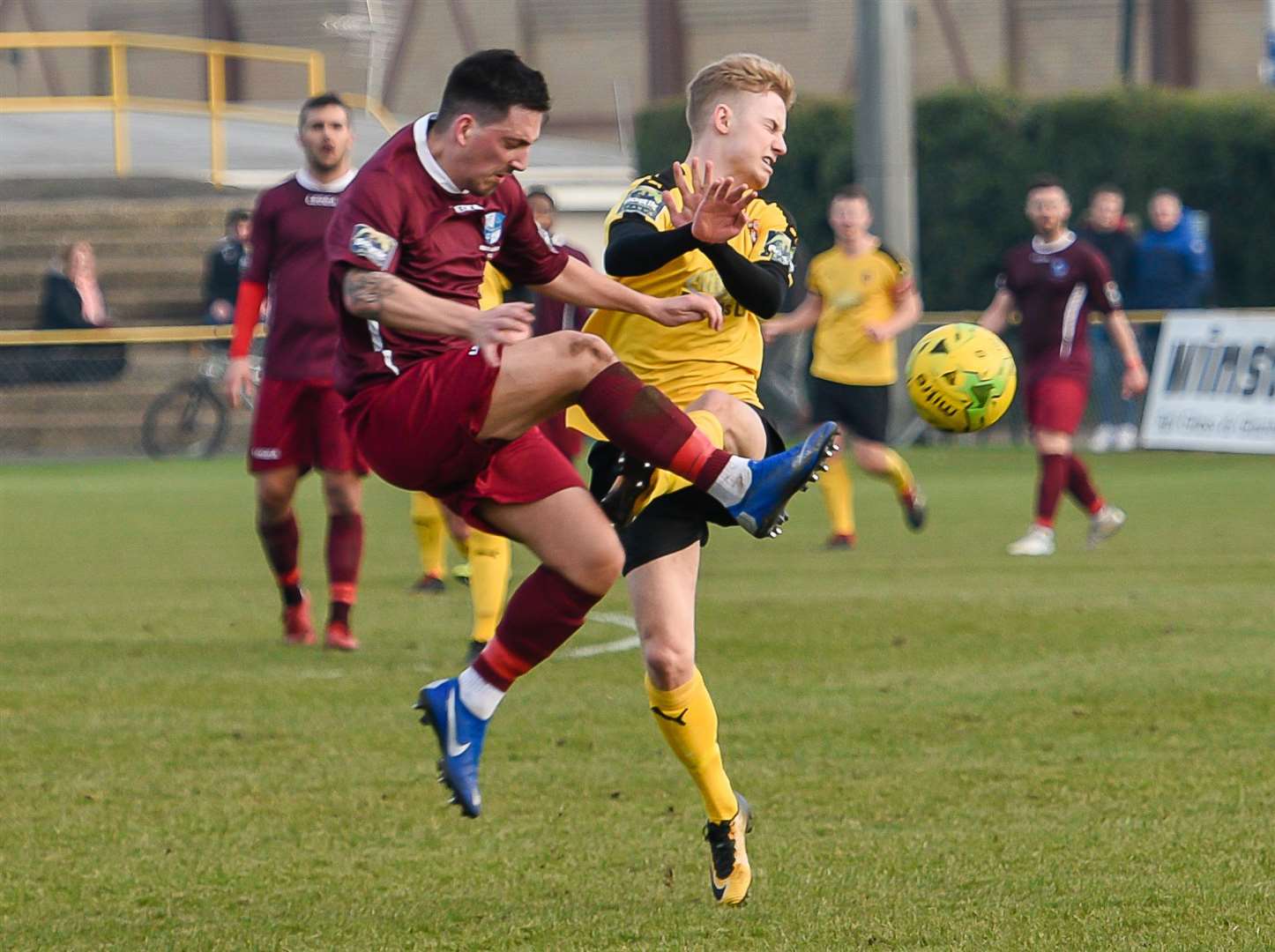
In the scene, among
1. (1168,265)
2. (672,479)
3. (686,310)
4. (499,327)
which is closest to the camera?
(499,327)

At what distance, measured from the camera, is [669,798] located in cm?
643

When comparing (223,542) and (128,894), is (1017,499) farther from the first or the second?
(128,894)

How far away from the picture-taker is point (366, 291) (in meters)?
5.10

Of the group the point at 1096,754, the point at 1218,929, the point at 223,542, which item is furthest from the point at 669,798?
the point at 223,542

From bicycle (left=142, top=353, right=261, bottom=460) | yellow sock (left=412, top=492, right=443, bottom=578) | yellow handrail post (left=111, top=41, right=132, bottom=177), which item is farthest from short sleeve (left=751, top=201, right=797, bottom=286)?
yellow handrail post (left=111, top=41, right=132, bottom=177)

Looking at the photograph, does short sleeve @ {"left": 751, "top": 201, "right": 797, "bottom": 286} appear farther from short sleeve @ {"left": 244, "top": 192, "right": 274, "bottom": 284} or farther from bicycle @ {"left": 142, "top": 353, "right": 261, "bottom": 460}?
bicycle @ {"left": 142, "top": 353, "right": 261, "bottom": 460}

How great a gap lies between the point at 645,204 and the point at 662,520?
2.73ft

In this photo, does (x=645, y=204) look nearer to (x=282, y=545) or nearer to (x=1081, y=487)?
(x=282, y=545)

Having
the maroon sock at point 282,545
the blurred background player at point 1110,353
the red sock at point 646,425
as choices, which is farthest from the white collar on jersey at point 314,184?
the blurred background player at point 1110,353

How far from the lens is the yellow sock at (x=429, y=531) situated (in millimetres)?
11359

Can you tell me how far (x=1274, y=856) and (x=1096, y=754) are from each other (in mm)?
1434

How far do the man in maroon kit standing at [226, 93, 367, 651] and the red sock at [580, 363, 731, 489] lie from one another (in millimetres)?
4343

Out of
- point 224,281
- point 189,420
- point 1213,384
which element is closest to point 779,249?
point 1213,384

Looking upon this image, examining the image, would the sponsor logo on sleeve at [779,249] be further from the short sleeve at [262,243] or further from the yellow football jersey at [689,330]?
the short sleeve at [262,243]
